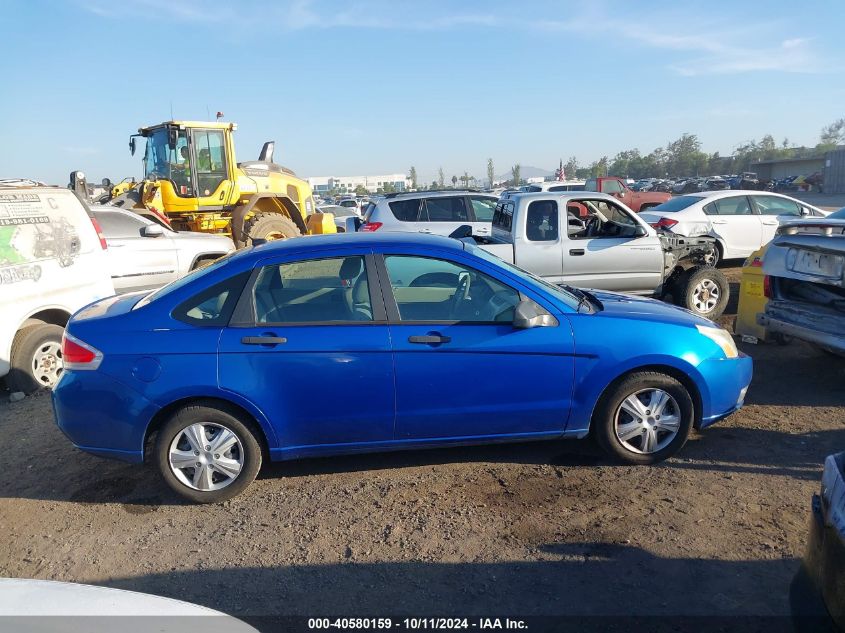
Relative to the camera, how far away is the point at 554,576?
3.17 meters

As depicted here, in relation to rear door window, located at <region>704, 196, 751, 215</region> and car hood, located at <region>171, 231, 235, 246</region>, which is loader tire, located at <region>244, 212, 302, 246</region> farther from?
rear door window, located at <region>704, 196, 751, 215</region>

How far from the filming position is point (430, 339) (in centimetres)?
394

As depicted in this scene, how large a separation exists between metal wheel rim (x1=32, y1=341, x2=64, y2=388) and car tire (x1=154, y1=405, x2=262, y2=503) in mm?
3108

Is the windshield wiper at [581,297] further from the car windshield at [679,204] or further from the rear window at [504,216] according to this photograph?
the car windshield at [679,204]

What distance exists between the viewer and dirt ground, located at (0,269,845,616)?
3.06 meters

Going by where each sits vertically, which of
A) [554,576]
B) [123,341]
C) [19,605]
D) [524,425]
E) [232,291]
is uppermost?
[232,291]

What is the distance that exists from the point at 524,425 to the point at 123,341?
2.56m

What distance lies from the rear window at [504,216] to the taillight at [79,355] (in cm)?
558

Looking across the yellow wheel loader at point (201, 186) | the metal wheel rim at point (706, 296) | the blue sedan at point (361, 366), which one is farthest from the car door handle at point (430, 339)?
the yellow wheel loader at point (201, 186)

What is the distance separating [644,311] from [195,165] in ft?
39.0

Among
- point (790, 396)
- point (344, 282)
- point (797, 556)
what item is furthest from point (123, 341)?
point (790, 396)

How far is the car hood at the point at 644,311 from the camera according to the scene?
4.31 meters

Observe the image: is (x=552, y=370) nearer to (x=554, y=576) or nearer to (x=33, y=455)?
(x=554, y=576)

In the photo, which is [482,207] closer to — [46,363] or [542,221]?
[542,221]
